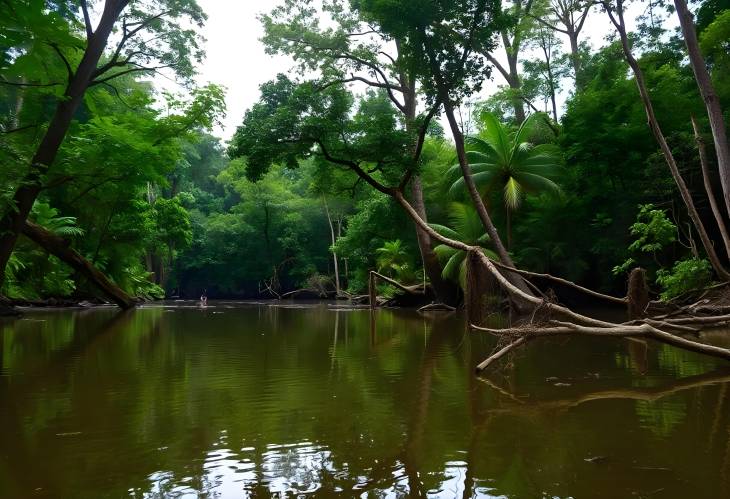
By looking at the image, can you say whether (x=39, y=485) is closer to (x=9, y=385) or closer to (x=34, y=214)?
(x=9, y=385)

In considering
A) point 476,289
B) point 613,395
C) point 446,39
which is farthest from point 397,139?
point 613,395

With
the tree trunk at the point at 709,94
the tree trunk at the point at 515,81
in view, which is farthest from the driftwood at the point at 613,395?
the tree trunk at the point at 515,81

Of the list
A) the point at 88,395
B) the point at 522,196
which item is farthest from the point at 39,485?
the point at 522,196

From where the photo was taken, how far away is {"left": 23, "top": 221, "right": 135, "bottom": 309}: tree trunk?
43.3ft

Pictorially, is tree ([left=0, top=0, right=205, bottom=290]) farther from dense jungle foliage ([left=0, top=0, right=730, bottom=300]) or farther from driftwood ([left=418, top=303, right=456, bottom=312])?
driftwood ([left=418, top=303, right=456, bottom=312])

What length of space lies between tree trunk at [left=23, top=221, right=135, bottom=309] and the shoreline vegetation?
2.8 inches

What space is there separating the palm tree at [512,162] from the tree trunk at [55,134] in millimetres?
14055

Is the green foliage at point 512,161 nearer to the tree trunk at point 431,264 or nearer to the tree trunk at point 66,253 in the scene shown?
the tree trunk at point 431,264

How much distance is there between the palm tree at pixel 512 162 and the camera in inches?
811

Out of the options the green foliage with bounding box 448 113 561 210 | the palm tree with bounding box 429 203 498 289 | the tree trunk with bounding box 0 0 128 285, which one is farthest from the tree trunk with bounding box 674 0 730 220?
the tree trunk with bounding box 0 0 128 285

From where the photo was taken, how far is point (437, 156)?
27156 mm

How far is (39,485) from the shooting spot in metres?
2.73

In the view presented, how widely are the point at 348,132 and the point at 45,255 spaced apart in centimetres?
1059

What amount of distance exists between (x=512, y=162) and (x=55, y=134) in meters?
15.9
